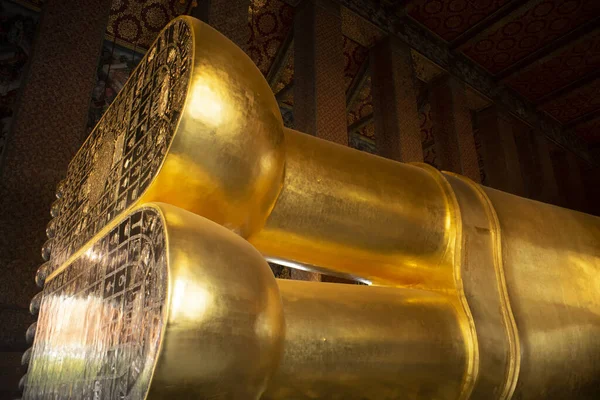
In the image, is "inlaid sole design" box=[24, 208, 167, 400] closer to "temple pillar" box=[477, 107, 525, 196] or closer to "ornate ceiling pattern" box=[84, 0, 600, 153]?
"ornate ceiling pattern" box=[84, 0, 600, 153]

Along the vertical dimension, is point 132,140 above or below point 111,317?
above

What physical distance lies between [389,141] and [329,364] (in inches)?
137

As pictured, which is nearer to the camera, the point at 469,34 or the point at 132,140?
the point at 132,140

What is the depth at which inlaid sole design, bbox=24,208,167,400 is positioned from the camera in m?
0.36

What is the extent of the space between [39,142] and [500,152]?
4354mm

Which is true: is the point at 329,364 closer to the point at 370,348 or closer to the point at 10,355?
the point at 370,348

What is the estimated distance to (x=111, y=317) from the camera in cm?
44

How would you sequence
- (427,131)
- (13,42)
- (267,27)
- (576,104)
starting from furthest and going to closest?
(427,131) → (576,104) → (267,27) → (13,42)

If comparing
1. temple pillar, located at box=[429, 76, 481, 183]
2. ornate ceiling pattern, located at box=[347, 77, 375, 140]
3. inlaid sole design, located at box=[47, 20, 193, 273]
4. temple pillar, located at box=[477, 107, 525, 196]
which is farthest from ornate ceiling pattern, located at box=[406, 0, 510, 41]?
inlaid sole design, located at box=[47, 20, 193, 273]

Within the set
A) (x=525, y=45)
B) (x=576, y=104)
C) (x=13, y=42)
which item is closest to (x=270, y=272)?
(x=13, y=42)

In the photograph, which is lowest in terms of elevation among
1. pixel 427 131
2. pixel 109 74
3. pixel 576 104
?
pixel 109 74

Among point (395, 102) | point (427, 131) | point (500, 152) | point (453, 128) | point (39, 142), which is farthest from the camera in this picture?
point (427, 131)

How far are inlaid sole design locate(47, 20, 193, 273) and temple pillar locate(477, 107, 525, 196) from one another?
4.54 metres

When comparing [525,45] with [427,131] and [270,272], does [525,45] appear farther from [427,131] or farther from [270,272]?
[270,272]
